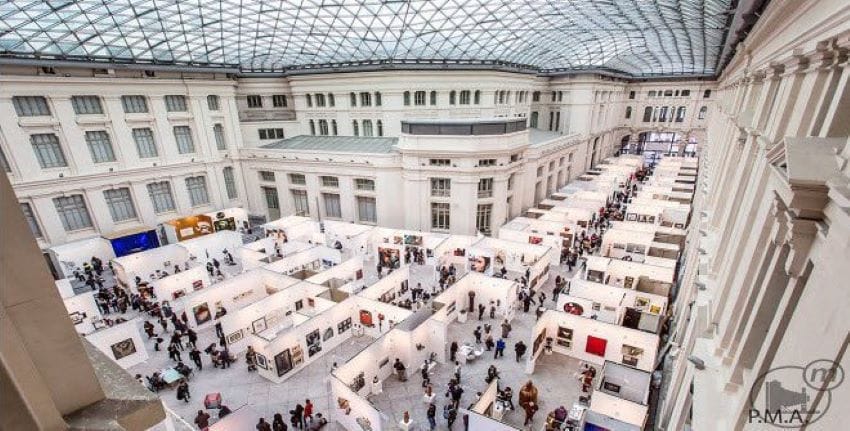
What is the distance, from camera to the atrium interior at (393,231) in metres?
4.59

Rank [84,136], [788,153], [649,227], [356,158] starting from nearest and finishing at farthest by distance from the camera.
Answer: [788,153] → [649,227] → [84,136] → [356,158]

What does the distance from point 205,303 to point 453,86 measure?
31141 millimetres

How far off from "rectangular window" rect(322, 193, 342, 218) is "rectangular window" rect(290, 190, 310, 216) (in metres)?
2.27

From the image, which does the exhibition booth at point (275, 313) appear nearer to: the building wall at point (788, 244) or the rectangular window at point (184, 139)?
the building wall at point (788, 244)

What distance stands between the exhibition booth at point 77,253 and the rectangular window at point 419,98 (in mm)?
30162

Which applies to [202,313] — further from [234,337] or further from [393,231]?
[393,231]

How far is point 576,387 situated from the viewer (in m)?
18.0

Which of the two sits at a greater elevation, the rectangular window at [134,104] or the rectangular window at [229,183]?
the rectangular window at [134,104]

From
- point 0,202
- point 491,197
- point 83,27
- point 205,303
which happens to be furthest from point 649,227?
point 83,27

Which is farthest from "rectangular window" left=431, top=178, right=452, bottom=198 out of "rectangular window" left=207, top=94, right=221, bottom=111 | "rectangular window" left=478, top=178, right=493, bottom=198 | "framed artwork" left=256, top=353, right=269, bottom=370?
"rectangular window" left=207, top=94, right=221, bottom=111

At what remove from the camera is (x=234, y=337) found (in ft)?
67.0

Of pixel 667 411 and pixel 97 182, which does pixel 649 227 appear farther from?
pixel 97 182

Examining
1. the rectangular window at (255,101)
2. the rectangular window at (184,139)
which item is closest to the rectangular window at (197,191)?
the rectangular window at (184,139)

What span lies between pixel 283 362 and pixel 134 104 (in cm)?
2997
